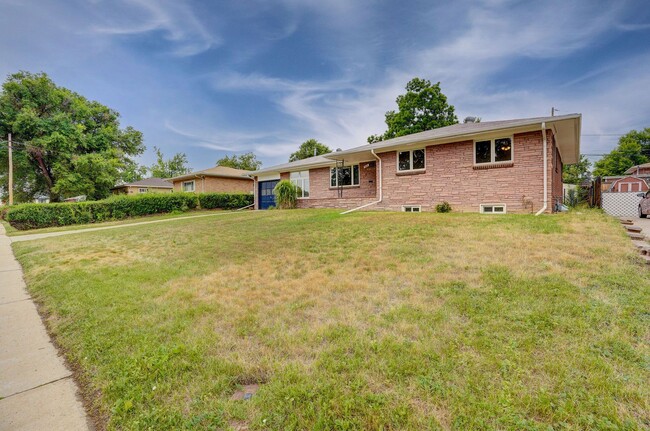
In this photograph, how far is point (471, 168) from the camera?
11086 mm

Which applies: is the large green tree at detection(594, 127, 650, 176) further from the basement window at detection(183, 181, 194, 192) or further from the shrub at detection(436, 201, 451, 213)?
the basement window at detection(183, 181, 194, 192)

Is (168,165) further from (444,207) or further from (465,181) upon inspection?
(465,181)

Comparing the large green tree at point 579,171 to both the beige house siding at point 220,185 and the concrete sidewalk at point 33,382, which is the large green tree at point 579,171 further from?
the concrete sidewalk at point 33,382

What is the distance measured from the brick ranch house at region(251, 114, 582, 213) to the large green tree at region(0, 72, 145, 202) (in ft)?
76.9

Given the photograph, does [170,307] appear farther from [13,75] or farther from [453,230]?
[13,75]

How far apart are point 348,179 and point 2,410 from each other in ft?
50.7

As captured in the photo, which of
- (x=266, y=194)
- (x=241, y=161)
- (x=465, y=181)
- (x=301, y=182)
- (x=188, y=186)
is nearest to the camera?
(x=465, y=181)

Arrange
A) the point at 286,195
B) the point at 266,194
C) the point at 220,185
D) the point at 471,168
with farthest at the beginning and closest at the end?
1. the point at 220,185
2. the point at 266,194
3. the point at 286,195
4. the point at 471,168

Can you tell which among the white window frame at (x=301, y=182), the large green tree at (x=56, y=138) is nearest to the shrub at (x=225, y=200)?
the white window frame at (x=301, y=182)

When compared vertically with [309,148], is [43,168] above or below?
below

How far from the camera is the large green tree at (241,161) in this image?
50219 millimetres

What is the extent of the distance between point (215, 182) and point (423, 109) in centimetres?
2232

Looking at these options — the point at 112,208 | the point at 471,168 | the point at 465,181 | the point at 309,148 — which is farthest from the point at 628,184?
the point at 112,208

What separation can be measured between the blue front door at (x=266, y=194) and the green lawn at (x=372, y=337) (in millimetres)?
15979
